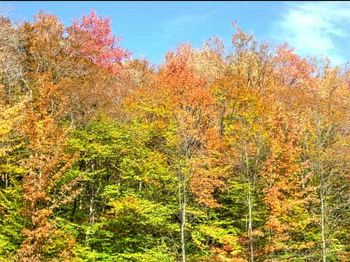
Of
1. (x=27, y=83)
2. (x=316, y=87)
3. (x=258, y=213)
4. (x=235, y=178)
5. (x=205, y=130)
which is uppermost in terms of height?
(x=316, y=87)

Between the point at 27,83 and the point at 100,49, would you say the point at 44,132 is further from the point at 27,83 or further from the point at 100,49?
the point at 100,49

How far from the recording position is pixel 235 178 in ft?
94.5

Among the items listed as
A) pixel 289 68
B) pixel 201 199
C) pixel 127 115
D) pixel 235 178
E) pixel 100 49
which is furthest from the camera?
pixel 289 68

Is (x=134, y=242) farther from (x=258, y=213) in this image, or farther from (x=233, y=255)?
(x=258, y=213)

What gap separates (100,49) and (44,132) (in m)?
24.9

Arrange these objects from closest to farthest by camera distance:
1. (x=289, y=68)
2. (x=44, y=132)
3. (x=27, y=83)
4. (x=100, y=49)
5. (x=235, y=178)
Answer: (x=44, y=132)
(x=235, y=178)
(x=27, y=83)
(x=100, y=49)
(x=289, y=68)

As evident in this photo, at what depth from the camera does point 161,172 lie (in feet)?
88.9

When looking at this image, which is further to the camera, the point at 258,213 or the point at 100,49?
the point at 100,49

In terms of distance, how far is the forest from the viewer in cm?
2417

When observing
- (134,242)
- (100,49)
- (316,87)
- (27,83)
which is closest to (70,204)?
(134,242)

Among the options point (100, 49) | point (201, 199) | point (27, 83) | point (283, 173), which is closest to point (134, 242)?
point (201, 199)

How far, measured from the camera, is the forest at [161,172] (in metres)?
24.2

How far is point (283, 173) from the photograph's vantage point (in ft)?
96.1

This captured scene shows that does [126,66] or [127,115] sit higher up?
[126,66]
